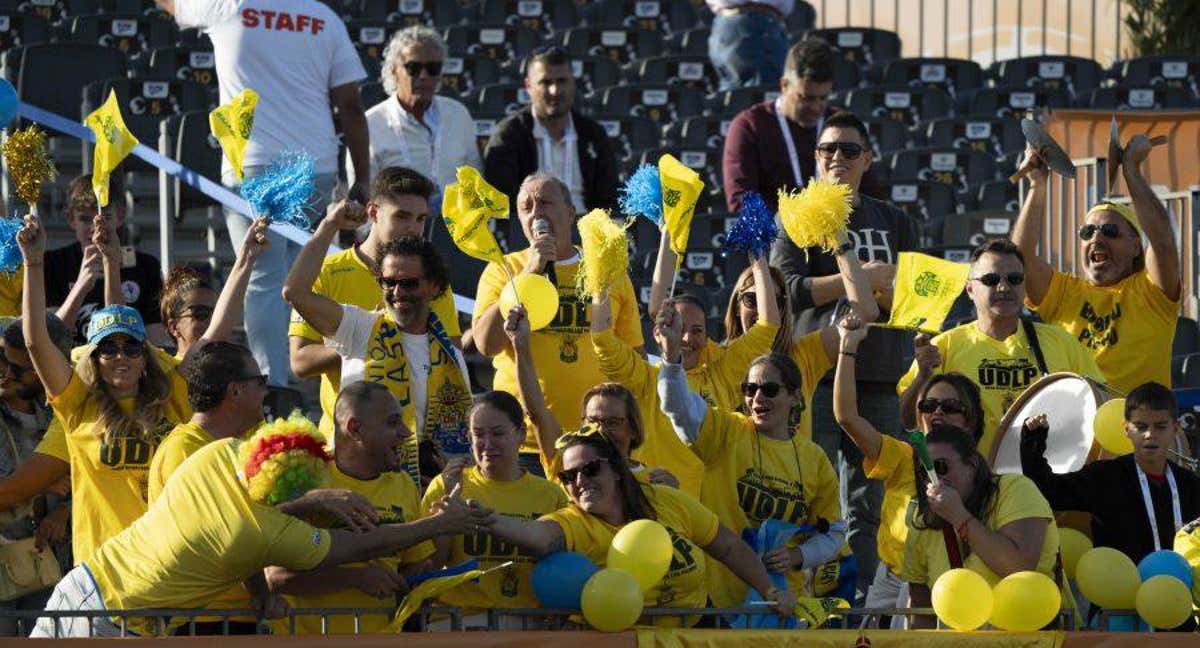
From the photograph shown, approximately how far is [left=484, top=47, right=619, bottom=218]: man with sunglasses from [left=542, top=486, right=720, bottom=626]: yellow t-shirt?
2.70 meters

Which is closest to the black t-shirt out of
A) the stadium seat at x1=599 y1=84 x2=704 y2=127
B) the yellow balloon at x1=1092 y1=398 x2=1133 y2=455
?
the yellow balloon at x1=1092 y1=398 x2=1133 y2=455

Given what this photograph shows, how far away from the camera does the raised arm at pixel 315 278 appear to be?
6324 millimetres

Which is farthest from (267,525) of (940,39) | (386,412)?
(940,39)

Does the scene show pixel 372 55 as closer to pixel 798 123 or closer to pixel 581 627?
pixel 798 123

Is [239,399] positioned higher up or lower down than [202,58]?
lower down

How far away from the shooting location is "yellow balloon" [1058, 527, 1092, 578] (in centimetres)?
638

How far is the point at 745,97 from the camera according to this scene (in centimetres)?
1318

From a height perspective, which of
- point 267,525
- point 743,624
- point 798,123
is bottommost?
point 743,624

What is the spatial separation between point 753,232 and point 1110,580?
5.85 ft

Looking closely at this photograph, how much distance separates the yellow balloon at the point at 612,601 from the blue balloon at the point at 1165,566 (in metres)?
1.53

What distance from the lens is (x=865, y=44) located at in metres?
15.6

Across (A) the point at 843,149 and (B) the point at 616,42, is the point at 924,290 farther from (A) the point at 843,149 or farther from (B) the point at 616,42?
(B) the point at 616,42

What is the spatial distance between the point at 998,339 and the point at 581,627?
2.16m

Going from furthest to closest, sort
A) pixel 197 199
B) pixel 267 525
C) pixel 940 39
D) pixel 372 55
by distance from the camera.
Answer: pixel 940 39, pixel 372 55, pixel 197 199, pixel 267 525
